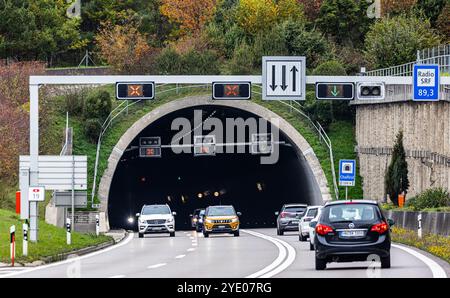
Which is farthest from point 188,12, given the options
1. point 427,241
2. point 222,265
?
point 222,265

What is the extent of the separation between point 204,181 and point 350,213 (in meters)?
73.5

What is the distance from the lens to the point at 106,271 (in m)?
29.7

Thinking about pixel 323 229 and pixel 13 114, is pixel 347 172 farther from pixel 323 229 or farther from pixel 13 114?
pixel 323 229

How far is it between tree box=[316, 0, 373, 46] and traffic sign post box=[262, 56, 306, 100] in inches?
2021

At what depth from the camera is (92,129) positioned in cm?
7775

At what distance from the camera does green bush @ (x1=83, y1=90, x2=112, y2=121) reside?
79312 millimetres

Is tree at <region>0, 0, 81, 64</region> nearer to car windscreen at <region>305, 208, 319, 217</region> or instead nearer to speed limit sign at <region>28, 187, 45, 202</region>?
car windscreen at <region>305, 208, 319, 217</region>

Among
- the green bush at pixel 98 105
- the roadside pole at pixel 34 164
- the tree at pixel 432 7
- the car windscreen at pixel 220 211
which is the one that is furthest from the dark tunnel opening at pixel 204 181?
the roadside pole at pixel 34 164

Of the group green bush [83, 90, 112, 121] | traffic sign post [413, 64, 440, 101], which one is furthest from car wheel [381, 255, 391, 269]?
green bush [83, 90, 112, 121]

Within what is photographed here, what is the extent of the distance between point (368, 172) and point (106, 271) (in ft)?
152

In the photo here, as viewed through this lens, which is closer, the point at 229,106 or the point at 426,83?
the point at 426,83

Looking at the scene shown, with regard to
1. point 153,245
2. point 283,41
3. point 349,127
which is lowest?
point 153,245

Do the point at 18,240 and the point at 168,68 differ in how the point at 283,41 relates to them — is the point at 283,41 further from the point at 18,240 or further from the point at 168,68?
the point at 18,240
